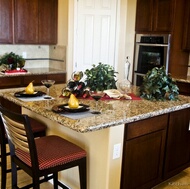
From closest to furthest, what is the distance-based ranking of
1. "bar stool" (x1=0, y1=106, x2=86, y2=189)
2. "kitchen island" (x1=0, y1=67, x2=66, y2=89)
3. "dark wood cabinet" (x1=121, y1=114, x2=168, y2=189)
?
"bar stool" (x1=0, y1=106, x2=86, y2=189) → "dark wood cabinet" (x1=121, y1=114, x2=168, y2=189) → "kitchen island" (x1=0, y1=67, x2=66, y2=89)

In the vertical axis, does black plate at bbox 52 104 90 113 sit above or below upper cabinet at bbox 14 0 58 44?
below

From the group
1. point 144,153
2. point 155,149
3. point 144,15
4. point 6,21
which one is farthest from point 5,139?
point 144,15

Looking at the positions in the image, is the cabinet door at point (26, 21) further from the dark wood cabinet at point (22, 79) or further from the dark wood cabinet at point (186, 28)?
the dark wood cabinet at point (186, 28)

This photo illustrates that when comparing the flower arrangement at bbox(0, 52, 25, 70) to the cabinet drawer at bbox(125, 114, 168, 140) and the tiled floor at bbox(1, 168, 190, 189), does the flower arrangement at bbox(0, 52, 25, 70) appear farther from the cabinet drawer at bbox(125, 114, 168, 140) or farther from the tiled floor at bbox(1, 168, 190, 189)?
the cabinet drawer at bbox(125, 114, 168, 140)

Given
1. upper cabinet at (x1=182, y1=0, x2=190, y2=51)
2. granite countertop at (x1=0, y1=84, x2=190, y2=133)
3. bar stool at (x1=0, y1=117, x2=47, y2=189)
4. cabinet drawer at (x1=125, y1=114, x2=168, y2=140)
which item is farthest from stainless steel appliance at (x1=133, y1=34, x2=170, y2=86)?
bar stool at (x1=0, y1=117, x2=47, y2=189)

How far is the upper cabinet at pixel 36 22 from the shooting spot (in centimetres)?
460

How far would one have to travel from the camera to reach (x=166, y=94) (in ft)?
9.65

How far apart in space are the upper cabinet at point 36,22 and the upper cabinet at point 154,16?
149cm

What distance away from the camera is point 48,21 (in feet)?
16.2

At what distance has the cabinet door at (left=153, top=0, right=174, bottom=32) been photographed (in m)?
4.44

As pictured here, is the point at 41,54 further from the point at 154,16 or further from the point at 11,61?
the point at 154,16

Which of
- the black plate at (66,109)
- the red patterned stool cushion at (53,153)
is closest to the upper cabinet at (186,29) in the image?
the black plate at (66,109)

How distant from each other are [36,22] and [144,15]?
186 centimetres

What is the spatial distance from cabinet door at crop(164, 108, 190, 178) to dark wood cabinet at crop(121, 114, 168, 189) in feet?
0.38
